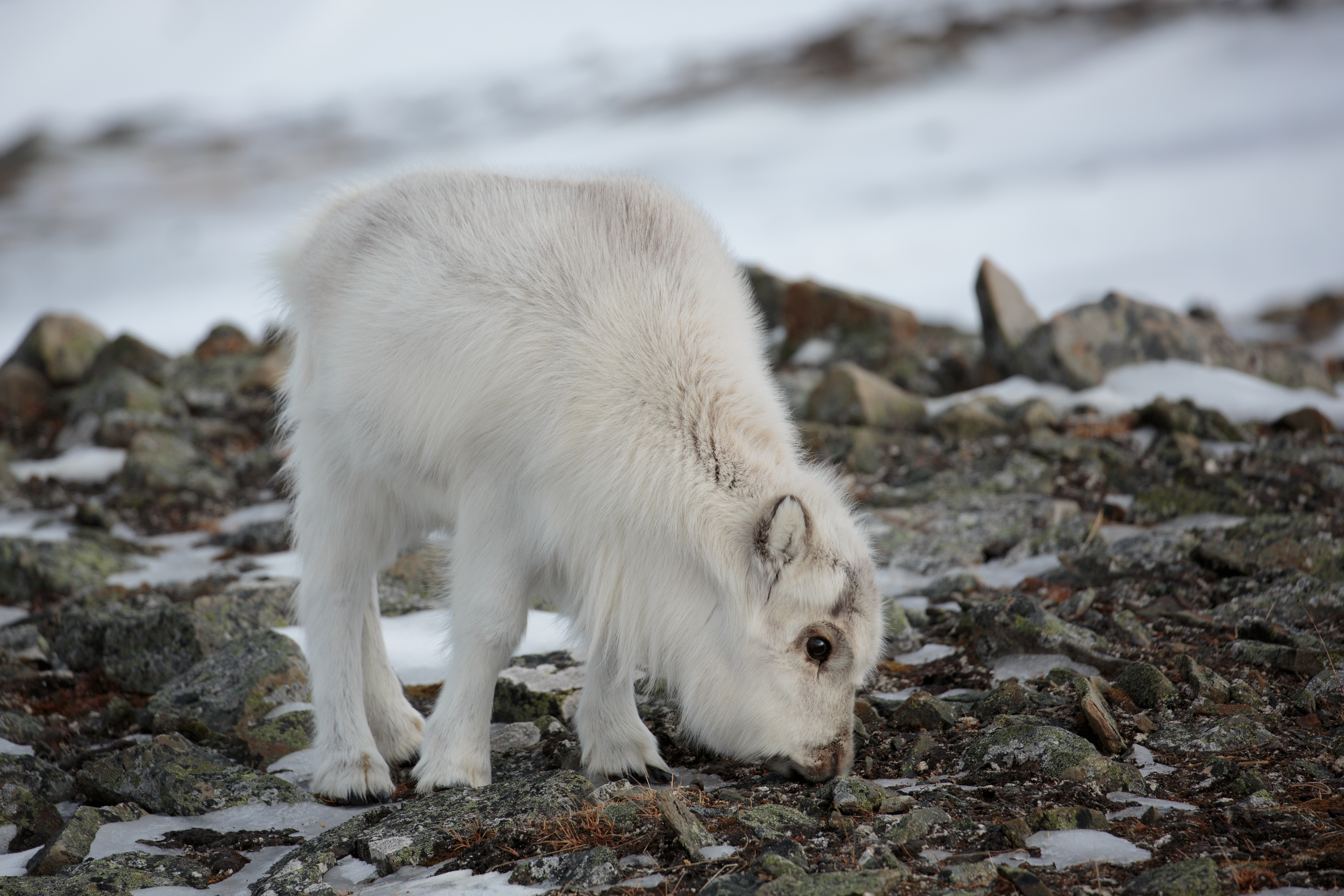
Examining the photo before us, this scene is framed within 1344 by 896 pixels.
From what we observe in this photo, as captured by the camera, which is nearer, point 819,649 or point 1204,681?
point 819,649

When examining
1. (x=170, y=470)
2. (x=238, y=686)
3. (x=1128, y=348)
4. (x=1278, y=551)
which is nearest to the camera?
(x=238, y=686)

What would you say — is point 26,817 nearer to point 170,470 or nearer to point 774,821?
point 774,821

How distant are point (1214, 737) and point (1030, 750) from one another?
84cm

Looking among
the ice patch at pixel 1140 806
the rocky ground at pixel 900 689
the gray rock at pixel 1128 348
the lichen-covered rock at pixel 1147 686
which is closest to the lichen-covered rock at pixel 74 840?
the rocky ground at pixel 900 689

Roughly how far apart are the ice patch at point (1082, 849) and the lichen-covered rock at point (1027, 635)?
6.09 ft

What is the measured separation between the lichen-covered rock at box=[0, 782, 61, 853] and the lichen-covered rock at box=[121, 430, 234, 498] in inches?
221

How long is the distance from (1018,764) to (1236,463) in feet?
17.8

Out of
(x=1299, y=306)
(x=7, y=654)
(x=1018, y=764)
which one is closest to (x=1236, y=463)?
(x=1018, y=764)

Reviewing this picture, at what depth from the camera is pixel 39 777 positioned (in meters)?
4.86

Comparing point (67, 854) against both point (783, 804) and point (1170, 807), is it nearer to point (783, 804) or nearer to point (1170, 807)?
point (783, 804)

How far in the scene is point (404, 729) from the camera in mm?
5633

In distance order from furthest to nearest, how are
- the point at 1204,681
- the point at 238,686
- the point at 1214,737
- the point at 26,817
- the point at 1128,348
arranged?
the point at 1128,348 < the point at 238,686 < the point at 1204,681 < the point at 26,817 < the point at 1214,737

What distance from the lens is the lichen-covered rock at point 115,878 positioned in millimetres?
3793

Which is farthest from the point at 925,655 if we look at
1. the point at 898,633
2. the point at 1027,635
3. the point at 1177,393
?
the point at 1177,393
